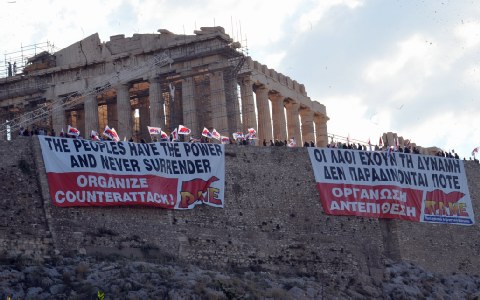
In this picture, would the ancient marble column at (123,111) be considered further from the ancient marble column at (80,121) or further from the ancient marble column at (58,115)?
the ancient marble column at (80,121)

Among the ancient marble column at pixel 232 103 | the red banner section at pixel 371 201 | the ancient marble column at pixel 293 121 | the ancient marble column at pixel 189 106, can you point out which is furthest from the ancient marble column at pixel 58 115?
the red banner section at pixel 371 201

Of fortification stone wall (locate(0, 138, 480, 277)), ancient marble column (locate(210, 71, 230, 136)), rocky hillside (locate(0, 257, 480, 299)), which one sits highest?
ancient marble column (locate(210, 71, 230, 136))

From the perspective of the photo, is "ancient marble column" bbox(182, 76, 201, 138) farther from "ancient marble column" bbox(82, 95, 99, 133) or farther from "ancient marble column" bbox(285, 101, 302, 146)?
"ancient marble column" bbox(285, 101, 302, 146)

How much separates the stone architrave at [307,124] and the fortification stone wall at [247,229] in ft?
56.3

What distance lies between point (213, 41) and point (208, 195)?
15143 mm

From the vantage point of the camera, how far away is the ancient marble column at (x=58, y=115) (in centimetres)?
7081

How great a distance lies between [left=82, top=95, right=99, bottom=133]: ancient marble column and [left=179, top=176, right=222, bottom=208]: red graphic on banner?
15316 mm

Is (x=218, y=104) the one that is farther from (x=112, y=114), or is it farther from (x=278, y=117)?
(x=112, y=114)

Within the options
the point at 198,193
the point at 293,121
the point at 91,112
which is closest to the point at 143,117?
the point at 91,112

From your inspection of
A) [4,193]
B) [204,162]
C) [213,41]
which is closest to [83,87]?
[213,41]

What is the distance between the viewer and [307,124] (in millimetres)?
79188

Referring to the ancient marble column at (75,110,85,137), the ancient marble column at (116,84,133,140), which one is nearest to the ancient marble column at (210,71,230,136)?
the ancient marble column at (116,84,133,140)

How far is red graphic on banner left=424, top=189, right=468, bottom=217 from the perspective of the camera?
2479 inches

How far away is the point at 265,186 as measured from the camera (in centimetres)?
5812
